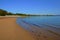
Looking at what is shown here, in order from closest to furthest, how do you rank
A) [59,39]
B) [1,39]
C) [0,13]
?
[1,39], [59,39], [0,13]

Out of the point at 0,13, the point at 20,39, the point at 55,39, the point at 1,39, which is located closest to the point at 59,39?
the point at 55,39

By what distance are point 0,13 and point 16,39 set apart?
8785 centimetres

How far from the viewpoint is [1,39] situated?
7320 millimetres

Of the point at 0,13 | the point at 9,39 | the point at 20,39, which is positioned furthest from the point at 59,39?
the point at 0,13

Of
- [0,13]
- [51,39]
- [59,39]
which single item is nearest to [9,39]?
[51,39]

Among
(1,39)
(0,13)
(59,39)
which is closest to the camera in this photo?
(1,39)

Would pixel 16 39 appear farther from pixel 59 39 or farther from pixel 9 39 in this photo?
pixel 59 39

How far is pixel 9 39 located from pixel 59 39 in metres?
3.30

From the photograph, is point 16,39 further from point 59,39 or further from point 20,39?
point 59,39

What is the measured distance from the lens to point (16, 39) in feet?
24.3

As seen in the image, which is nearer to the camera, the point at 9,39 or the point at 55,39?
the point at 9,39

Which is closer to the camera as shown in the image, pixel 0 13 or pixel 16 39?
pixel 16 39

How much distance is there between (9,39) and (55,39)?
10.0 feet

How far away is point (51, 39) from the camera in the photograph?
7.96 metres
